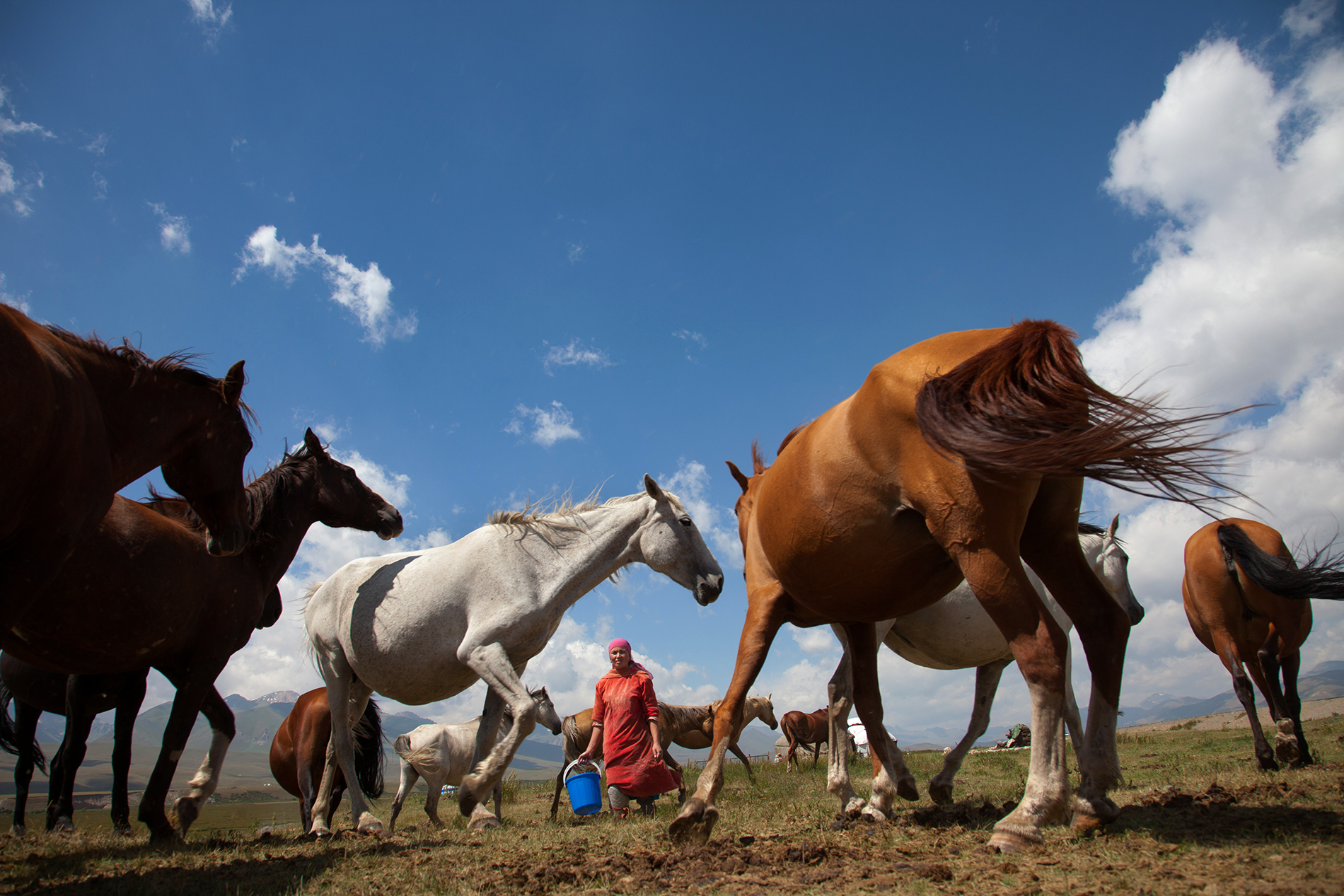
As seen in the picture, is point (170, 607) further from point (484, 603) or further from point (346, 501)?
point (484, 603)

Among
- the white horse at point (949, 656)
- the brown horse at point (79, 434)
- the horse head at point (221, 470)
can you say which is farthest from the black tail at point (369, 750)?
the white horse at point (949, 656)

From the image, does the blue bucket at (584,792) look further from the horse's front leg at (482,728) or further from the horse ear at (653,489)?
the horse ear at (653,489)

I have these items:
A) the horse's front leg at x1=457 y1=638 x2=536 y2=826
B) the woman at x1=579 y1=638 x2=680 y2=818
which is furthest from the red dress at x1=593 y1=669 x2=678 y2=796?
the horse's front leg at x1=457 y1=638 x2=536 y2=826

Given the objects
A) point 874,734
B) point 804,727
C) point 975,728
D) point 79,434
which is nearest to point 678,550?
point 874,734

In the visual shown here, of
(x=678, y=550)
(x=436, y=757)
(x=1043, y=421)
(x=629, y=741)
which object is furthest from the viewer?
(x=436, y=757)

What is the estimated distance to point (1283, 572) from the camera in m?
5.98

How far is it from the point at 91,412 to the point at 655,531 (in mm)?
4430

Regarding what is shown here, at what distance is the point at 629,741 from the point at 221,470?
477 cm

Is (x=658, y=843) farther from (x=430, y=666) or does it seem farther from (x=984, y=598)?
(x=430, y=666)

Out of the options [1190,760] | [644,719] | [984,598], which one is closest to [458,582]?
[644,719]

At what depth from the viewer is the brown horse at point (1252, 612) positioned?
6316 mm

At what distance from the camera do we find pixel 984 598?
105 inches

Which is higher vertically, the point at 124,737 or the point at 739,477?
the point at 739,477

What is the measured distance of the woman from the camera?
6.90 metres
